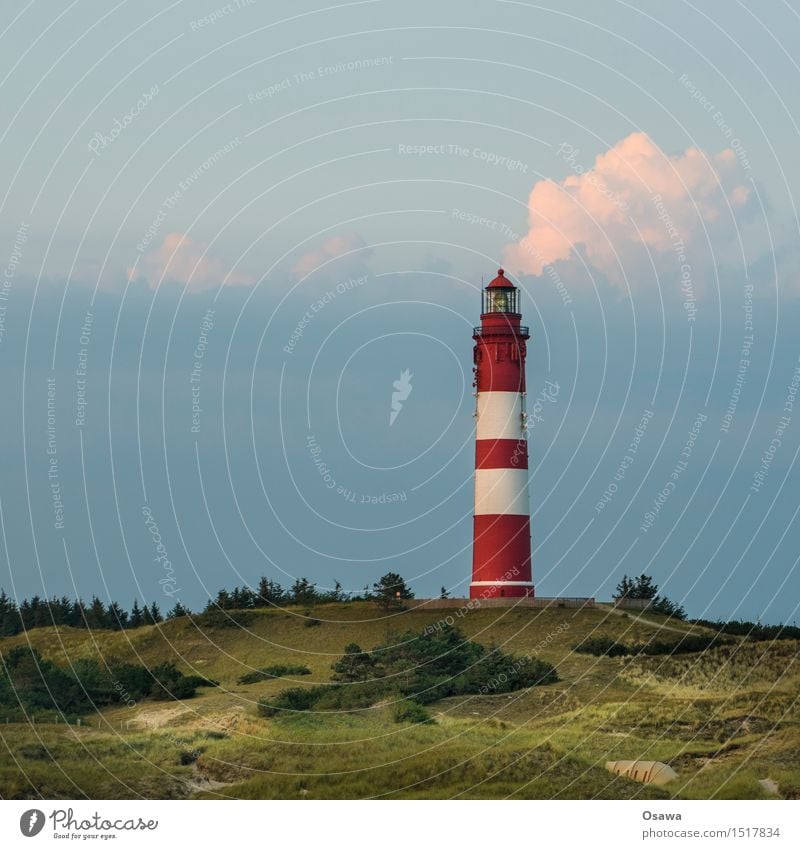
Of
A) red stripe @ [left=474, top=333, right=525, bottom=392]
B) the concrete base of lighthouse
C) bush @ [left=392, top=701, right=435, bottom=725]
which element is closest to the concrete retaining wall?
the concrete base of lighthouse

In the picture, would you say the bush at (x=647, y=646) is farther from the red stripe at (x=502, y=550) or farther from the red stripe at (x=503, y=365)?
the red stripe at (x=503, y=365)

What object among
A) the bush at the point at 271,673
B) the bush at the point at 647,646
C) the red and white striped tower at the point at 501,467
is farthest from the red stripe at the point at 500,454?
the bush at the point at 271,673

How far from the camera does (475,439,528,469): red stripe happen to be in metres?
76.4

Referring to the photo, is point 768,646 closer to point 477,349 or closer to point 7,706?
point 477,349

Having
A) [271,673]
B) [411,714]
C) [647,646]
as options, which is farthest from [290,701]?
[647,646]

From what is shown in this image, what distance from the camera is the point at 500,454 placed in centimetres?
7644

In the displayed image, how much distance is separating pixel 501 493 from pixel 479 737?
826 inches

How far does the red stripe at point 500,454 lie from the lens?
3009 inches

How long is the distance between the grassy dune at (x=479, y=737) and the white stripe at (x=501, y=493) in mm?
4901

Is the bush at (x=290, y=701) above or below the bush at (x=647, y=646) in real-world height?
below

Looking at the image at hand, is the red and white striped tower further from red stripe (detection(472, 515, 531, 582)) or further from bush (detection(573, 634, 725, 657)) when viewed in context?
bush (detection(573, 634, 725, 657))

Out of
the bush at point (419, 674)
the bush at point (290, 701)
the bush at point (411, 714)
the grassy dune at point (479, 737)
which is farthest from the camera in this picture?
the bush at point (419, 674)

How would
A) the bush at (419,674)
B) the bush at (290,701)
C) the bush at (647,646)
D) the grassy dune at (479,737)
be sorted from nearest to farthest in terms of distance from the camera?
the grassy dune at (479,737), the bush at (290,701), the bush at (419,674), the bush at (647,646)

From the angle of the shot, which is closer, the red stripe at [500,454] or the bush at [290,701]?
the bush at [290,701]
